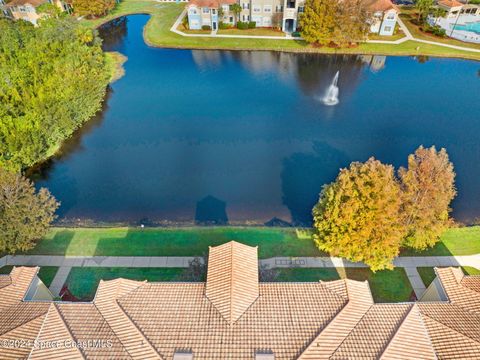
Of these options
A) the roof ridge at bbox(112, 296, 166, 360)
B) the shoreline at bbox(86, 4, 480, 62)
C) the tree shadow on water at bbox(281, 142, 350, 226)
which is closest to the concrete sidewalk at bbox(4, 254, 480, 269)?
the tree shadow on water at bbox(281, 142, 350, 226)

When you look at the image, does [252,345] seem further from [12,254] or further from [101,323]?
[12,254]

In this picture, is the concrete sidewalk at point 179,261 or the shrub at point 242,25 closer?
the concrete sidewalk at point 179,261

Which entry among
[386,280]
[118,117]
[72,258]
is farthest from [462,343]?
[118,117]

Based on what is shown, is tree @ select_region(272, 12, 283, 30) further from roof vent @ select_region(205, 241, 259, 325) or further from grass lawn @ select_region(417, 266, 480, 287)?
roof vent @ select_region(205, 241, 259, 325)

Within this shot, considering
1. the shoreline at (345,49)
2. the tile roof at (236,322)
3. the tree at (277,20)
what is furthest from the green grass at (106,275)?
the tree at (277,20)

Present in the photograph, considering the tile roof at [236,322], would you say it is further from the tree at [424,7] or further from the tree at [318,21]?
the tree at [424,7]

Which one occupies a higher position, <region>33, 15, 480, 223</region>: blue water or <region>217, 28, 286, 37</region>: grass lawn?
<region>217, 28, 286, 37</region>: grass lawn

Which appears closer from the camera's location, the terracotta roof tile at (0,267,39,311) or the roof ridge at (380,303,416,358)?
the roof ridge at (380,303,416,358)
